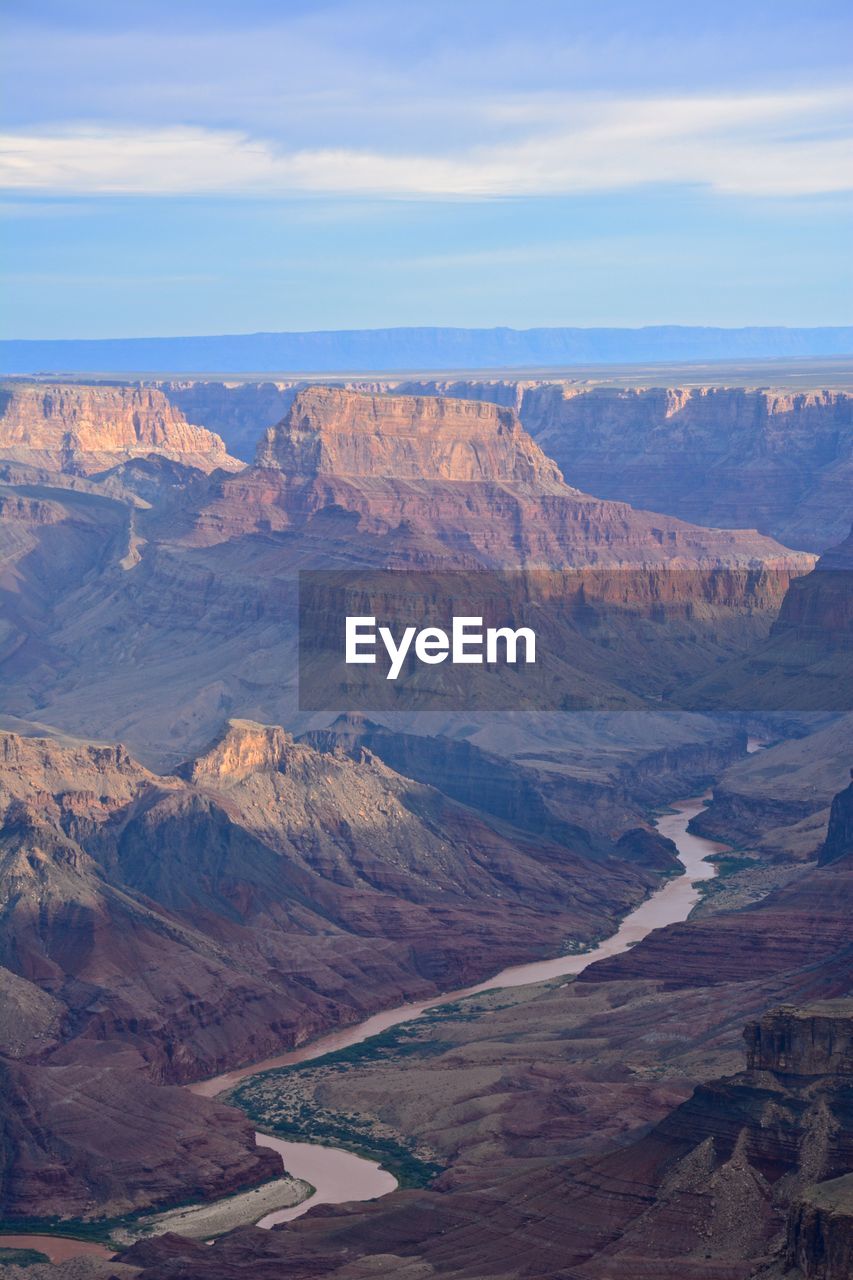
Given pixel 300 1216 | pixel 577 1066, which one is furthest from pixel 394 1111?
pixel 300 1216

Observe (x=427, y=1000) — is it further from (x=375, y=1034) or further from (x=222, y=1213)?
(x=222, y=1213)

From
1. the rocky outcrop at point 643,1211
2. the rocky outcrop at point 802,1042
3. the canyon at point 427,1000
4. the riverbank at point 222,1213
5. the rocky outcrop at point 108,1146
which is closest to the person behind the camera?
the rocky outcrop at point 643,1211

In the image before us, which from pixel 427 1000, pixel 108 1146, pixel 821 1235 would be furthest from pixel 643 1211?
pixel 427 1000

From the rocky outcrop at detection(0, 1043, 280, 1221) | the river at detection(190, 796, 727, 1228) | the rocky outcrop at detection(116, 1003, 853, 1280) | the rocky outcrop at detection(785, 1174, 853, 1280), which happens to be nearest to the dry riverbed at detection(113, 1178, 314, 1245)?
the river at detection(190, 796, 727, 1228)

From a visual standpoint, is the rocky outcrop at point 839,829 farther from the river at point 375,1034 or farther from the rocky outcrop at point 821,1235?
the rocky outcrop at point 821,1235

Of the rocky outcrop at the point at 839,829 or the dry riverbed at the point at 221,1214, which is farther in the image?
the rocky outcrop at the point at 839,829

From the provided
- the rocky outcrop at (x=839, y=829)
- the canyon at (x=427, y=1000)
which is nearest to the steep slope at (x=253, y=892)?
the canyon at (x=427, y=1000)

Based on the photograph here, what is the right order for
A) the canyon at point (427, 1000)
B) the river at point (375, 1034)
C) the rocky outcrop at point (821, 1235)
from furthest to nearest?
the river at point (375, 1034)
the canyon at point (427, 1000)
the rocky outcrop at point (821, 1235)

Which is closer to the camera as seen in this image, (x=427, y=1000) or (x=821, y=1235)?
(x=821, y=1235)

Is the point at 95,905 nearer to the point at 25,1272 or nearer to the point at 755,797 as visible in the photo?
the point at 25,1272
